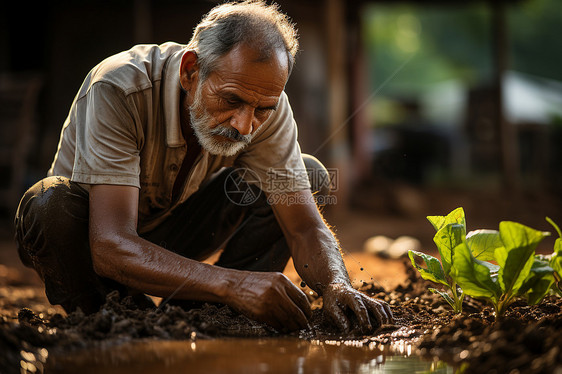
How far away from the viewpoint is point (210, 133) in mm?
2451

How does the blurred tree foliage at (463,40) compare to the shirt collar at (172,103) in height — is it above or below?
below

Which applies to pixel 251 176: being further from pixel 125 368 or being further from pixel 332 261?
pixel 125 368

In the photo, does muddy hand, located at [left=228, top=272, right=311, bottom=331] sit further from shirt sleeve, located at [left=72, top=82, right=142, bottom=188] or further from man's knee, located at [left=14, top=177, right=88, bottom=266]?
man's knee, located at [left=14, top=177, right=88, bottom=266]

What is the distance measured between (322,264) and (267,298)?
480mm

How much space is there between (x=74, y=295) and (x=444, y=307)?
1.59 meters

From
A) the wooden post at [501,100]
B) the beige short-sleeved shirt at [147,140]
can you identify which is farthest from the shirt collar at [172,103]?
the wooden post at [501,100]

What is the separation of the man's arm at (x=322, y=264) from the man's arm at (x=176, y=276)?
16 centimetres

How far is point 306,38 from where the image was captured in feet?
29.7

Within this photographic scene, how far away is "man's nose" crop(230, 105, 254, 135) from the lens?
2392 millimetres

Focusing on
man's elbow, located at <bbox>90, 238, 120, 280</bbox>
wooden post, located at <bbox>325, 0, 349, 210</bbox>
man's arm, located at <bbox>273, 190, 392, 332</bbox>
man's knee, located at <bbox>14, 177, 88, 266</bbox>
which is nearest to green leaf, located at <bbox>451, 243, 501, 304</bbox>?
man's arm, located at <bbox>273, 190, 392, 332</bbox>

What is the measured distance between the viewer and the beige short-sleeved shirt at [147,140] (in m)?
2.29

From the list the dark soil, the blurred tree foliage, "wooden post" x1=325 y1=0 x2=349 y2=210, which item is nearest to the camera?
the dark soil

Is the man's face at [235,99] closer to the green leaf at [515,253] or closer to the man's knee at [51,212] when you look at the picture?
the man's knee at [51,212]

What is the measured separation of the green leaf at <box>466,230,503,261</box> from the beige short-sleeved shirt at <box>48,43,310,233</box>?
2.66ft
